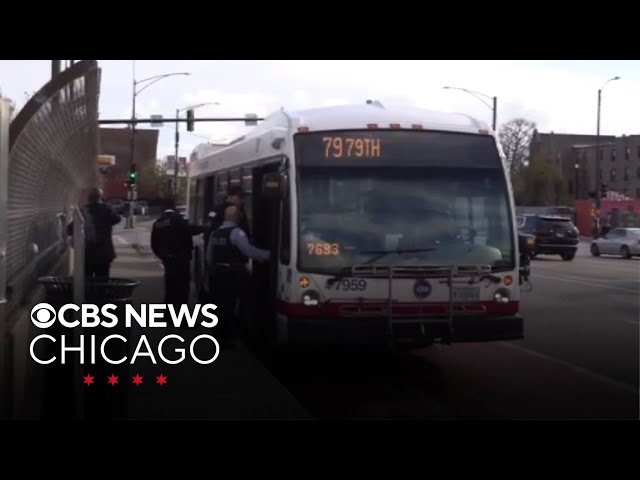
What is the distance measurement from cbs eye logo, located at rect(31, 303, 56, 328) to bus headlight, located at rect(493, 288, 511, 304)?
446cm

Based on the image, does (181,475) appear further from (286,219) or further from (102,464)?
(286,219)

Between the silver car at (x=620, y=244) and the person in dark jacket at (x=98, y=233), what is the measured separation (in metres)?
29.3

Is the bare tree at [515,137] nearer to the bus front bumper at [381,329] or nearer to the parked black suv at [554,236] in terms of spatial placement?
the parked black suv at [554,236]

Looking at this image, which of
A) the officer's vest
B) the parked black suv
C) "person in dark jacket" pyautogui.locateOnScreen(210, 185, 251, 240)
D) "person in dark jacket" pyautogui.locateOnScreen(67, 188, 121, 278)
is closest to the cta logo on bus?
the officer's vest

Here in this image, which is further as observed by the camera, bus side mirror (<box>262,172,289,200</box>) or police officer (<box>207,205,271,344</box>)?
police officer (<box>207,205,271,344</box>)

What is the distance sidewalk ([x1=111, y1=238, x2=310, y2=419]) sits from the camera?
782cm

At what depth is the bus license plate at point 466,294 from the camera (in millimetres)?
9055

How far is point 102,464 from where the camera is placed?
21.2ft

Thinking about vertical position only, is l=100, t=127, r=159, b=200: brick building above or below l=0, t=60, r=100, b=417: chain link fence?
above

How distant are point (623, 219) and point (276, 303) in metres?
51.9

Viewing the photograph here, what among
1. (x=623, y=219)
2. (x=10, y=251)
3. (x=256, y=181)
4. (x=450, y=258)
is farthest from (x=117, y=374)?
(x=623, y=219)

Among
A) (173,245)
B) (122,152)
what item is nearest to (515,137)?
(122,152)

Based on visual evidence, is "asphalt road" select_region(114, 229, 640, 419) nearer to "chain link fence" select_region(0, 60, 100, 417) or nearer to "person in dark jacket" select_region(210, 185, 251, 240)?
"person in dark jacket" select_region(210, 185, 251, 240)

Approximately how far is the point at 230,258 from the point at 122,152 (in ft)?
156
